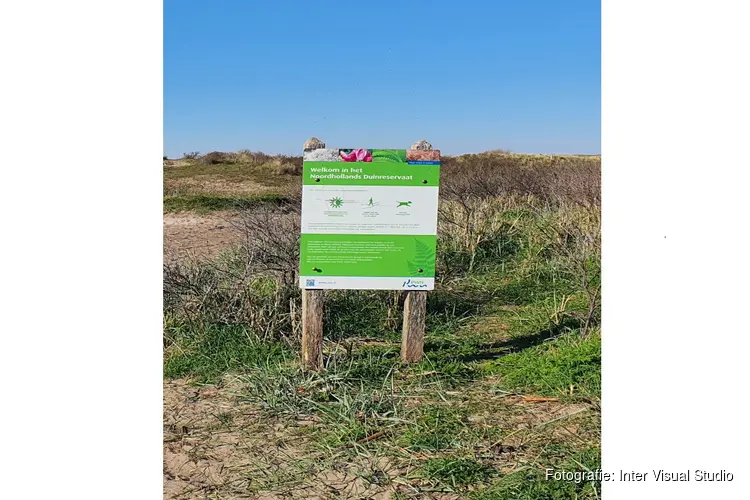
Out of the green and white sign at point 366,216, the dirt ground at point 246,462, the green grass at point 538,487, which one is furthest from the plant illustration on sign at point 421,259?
the green grass at point 538,487

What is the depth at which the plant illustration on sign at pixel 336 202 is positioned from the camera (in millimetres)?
4730

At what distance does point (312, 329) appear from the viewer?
4.84m

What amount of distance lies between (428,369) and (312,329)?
85 cm

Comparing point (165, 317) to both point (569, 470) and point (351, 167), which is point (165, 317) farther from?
point (569, 470)

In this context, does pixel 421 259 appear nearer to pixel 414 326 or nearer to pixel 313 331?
pixel 414 326

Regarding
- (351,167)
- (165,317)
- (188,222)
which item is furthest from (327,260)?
(188,222)

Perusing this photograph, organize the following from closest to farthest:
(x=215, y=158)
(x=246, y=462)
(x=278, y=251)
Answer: (x=246, y=462) < (x=278, y=251) < (x=215, y=158)

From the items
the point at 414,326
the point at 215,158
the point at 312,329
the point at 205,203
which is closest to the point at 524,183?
the point at 205,203

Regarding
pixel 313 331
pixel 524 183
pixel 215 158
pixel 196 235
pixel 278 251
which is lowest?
pixel 313 331

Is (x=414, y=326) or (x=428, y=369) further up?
(x=414, y=326)

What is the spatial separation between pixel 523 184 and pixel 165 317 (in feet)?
28.6

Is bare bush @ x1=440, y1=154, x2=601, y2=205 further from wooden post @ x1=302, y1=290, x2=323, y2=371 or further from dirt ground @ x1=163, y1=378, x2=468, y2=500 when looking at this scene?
dirt ground @ x1=163, y1=378, x2=468, y2=500

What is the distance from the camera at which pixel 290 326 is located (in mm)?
5691

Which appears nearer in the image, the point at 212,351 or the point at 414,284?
the point at 414,284
